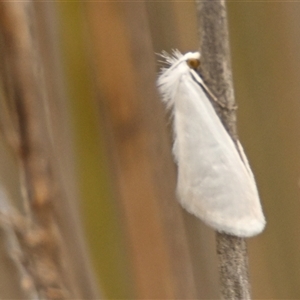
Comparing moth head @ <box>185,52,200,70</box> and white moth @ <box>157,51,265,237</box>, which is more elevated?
moth head @ <box>185,52,200,70</box>

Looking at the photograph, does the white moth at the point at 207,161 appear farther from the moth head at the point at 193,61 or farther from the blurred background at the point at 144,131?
the blurred background at the point at 144,131

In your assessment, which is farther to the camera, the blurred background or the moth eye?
the blurred background

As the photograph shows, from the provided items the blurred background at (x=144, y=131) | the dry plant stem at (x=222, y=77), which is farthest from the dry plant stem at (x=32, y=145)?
the dry plant stem at (x=222, y=77)

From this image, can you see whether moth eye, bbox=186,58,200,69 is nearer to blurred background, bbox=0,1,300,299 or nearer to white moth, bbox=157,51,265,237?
white moth, bbox=157,51,265,237

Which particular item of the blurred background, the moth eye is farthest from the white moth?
the blurred background

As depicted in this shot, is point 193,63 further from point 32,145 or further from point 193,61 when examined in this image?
point 32,145

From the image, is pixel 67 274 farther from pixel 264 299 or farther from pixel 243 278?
pixel 264 299
